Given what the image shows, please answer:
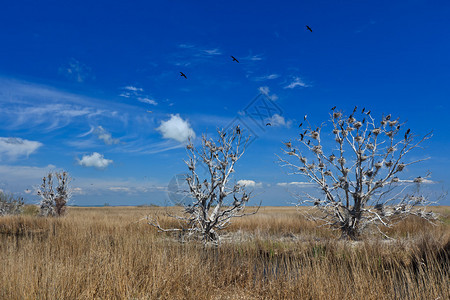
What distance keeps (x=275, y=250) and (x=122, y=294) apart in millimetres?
7145

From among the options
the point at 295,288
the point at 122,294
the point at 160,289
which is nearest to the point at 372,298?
the point at 295,288

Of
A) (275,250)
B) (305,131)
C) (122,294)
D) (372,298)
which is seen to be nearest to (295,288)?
(372,298)

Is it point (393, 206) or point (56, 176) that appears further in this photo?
point (56, 176)

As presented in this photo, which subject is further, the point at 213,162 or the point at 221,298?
the point at 213,162

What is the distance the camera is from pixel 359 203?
12.5 metres

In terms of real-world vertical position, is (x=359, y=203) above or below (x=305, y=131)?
below

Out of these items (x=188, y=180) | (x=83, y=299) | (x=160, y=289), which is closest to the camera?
(x=83, y=299)

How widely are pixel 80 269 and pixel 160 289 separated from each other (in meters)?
1.56

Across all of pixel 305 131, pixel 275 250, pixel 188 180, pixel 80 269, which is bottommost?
pixel 275 250

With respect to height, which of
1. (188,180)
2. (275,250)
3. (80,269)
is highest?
(188,180)

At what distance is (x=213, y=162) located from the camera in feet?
41.2

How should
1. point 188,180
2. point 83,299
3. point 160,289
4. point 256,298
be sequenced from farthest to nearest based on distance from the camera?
point 188,180, point 256,298, point 160,289, point 83,299

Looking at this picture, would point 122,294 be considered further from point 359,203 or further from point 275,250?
point 359,203

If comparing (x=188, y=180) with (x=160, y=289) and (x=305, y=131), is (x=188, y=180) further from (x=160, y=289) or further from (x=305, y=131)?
(x=160, y=289)
